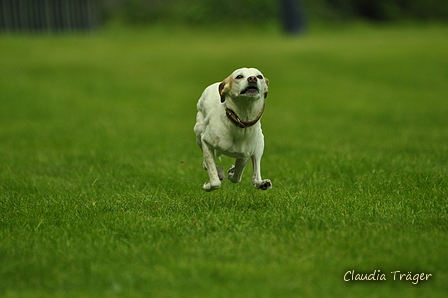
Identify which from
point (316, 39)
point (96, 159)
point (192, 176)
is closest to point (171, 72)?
point (316, 39)

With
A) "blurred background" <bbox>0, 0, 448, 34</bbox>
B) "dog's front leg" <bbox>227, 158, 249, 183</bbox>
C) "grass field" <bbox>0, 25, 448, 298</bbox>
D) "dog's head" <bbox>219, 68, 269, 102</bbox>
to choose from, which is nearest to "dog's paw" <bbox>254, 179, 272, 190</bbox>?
"grass field" <bbox>0, 25, 448, 298</bbox>

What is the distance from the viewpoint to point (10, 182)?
9.20 metres

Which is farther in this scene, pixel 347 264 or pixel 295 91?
pixel 295 91

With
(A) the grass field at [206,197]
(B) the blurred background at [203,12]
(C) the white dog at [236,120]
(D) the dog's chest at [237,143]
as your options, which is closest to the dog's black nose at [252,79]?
(C) the white dog at [236,120]

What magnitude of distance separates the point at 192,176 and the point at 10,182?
244cm

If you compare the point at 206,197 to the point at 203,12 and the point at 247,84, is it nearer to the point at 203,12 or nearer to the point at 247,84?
the point at 247,84

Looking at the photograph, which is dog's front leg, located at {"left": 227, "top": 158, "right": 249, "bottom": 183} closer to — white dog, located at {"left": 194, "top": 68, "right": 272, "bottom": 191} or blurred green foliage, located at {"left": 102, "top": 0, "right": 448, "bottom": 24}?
white dog, located at {"left": 194, "top": 68, "right": 272, "bottom": 191}

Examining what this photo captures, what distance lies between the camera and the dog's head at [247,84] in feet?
21.1

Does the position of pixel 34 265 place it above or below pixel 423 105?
above

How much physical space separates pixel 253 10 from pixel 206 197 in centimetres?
3640

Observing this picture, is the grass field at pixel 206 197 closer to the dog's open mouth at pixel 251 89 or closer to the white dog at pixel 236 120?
the white dog at pixel 236 120

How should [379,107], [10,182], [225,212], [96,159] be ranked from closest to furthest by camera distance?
[225,212]
[10,182]
[96,159]
[379,107]

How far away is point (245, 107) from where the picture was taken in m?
6.73

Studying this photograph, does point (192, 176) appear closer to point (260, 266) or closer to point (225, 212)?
point (225, 212)
